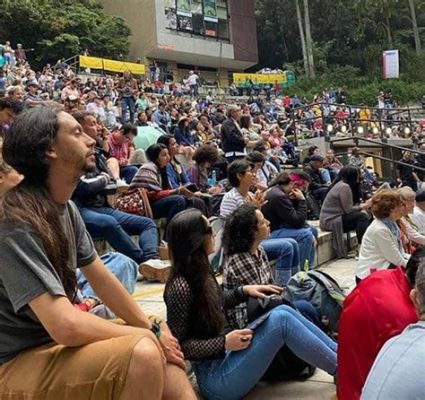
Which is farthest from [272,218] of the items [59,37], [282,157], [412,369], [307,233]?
[59,37]

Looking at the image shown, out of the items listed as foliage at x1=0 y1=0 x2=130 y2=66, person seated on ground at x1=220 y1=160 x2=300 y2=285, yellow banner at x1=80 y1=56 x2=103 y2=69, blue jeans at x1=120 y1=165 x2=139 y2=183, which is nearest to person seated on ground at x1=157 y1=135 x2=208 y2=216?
person seated on ground at x1=220 y1=160 x2=300 y2=285

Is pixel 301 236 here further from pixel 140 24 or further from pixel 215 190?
pixel 140 24

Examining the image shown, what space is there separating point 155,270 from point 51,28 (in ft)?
93.2

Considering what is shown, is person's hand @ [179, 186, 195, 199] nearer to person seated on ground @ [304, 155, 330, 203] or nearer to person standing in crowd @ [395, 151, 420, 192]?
person seated on ground @ [304, 155, 330, 203]

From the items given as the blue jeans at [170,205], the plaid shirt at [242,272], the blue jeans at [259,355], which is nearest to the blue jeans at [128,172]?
the blue jeans at [170,205]

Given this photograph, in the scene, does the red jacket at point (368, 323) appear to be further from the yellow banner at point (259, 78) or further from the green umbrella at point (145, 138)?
the yellow banner at point (259, 78)

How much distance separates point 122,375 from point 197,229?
1.21 m

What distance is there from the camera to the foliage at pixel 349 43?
117ft

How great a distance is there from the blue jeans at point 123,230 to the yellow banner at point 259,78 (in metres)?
32.1

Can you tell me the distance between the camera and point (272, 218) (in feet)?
17.8

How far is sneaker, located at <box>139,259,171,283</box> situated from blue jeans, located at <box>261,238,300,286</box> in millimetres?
904

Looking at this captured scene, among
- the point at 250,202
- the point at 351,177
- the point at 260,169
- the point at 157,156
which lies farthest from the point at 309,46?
the point at 250,202

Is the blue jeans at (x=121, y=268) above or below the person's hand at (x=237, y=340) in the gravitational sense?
above

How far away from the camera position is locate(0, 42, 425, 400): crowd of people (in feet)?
5.37
